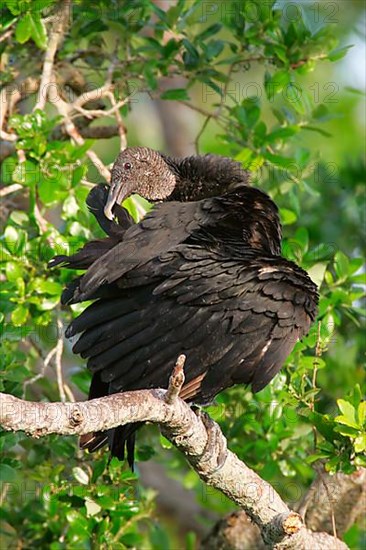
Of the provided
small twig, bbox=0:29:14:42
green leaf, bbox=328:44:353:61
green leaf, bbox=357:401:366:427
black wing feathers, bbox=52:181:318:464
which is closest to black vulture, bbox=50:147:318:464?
black wing feathers, bbox=52:181:318:464

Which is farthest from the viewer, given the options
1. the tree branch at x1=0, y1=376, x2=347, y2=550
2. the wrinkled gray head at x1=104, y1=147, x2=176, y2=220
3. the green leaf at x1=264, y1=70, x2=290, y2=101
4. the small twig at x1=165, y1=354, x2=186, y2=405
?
the green leaf at x1=264, y1=70, x2=290, y2=101

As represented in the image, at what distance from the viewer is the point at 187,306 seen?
147 inches

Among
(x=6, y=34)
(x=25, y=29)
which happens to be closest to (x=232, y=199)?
(x=25, y=29)

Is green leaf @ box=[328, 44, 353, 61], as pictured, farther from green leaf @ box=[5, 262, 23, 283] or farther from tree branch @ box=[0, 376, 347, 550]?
tree branch @ box=[0, 376, 347, 550]

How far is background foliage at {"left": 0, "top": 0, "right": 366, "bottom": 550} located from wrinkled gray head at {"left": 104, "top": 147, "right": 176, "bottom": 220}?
25cm

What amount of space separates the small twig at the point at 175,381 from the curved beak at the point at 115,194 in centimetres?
128

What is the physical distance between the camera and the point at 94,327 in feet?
12.6

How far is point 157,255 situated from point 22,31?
1.61 m

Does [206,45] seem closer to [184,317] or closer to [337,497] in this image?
[184,317]

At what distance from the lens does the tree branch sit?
9.27ft

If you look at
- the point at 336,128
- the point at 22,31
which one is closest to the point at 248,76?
the point at 336,128

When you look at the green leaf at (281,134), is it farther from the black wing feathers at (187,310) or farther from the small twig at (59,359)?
the small twig at (59,359)

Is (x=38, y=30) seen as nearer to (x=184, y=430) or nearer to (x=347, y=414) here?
(x=184, y=430)

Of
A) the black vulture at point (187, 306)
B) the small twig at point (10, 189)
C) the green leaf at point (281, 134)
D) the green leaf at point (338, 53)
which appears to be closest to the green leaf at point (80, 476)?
the black vulture at point (187, 306)
